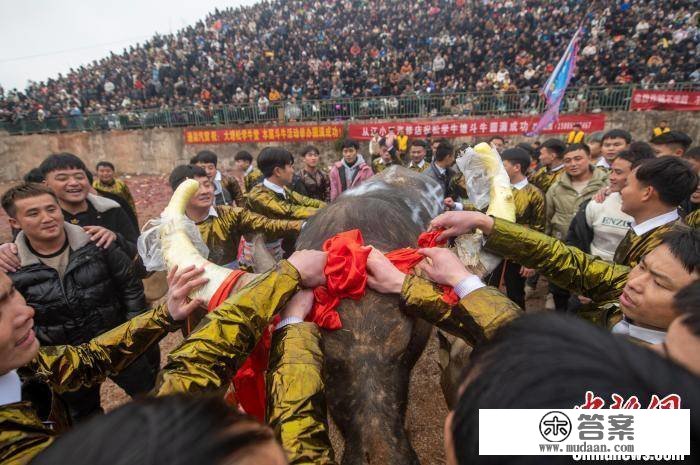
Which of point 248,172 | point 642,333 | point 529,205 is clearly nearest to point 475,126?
point 248,172

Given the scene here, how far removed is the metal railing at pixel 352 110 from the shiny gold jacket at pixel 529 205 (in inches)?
505

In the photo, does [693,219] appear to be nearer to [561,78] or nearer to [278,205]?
[278,205]

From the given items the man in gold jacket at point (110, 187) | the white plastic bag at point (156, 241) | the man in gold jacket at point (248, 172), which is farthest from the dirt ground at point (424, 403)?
the man in gold jacket at point (248, 172)

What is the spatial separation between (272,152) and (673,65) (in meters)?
18.8

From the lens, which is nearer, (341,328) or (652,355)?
(652,355)

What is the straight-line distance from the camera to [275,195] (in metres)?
4.62

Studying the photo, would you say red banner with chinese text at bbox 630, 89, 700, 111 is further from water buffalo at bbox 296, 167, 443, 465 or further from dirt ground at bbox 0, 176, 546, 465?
water buffalo at bbox 296, 167, 443, 465

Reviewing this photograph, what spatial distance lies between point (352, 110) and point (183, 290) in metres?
16.6

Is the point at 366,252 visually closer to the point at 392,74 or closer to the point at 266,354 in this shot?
the point at 266,354

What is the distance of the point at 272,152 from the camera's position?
187 inches

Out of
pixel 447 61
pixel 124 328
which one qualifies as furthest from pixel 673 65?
pixel 124 328

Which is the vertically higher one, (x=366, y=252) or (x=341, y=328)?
(x=366, y=252)

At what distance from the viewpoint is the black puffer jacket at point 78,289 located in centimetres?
263

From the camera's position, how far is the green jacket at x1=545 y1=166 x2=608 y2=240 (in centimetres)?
489
